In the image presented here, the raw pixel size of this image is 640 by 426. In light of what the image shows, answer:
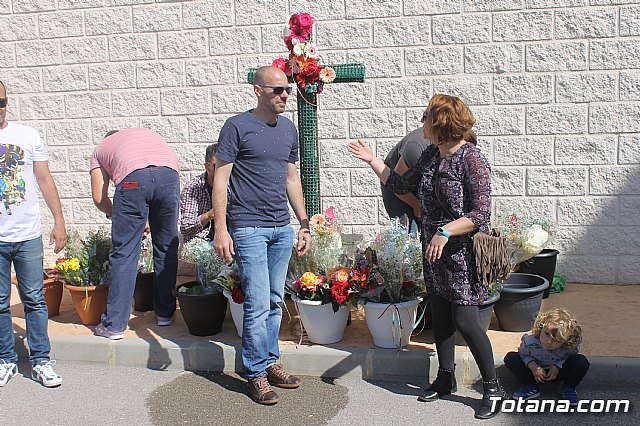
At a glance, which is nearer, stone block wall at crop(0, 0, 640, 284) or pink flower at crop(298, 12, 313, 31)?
pink flower at crop(298, 12, 313, 31)

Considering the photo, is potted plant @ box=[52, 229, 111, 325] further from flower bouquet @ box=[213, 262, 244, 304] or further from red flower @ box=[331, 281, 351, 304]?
red flower @ box=[331, 281, 351, 304]

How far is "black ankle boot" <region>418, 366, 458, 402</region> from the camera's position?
4.30 m

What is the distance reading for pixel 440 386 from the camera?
4.33 metres

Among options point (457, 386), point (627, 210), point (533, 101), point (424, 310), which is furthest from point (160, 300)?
point (627, 210)

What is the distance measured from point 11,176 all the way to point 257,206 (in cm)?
156

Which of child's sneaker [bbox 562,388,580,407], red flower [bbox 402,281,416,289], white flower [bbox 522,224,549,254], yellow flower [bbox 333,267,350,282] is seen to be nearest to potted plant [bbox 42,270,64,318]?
yellow flower [bbox 333,267,350,282]

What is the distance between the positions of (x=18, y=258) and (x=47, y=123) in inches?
131

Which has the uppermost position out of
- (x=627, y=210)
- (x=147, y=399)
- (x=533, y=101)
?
(x=533, y=101)

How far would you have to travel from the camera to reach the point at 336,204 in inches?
274

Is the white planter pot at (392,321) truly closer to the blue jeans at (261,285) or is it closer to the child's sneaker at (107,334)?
the blue jeans at (261,285)

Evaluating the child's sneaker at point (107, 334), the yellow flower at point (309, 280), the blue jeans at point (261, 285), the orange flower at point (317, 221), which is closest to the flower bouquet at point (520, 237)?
the orange flower at point (317, 221)

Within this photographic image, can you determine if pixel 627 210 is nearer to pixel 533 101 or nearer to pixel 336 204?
pixel 533 101

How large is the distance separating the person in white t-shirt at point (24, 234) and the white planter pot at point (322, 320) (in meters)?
1.66

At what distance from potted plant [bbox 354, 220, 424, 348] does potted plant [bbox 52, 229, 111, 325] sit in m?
2.12
